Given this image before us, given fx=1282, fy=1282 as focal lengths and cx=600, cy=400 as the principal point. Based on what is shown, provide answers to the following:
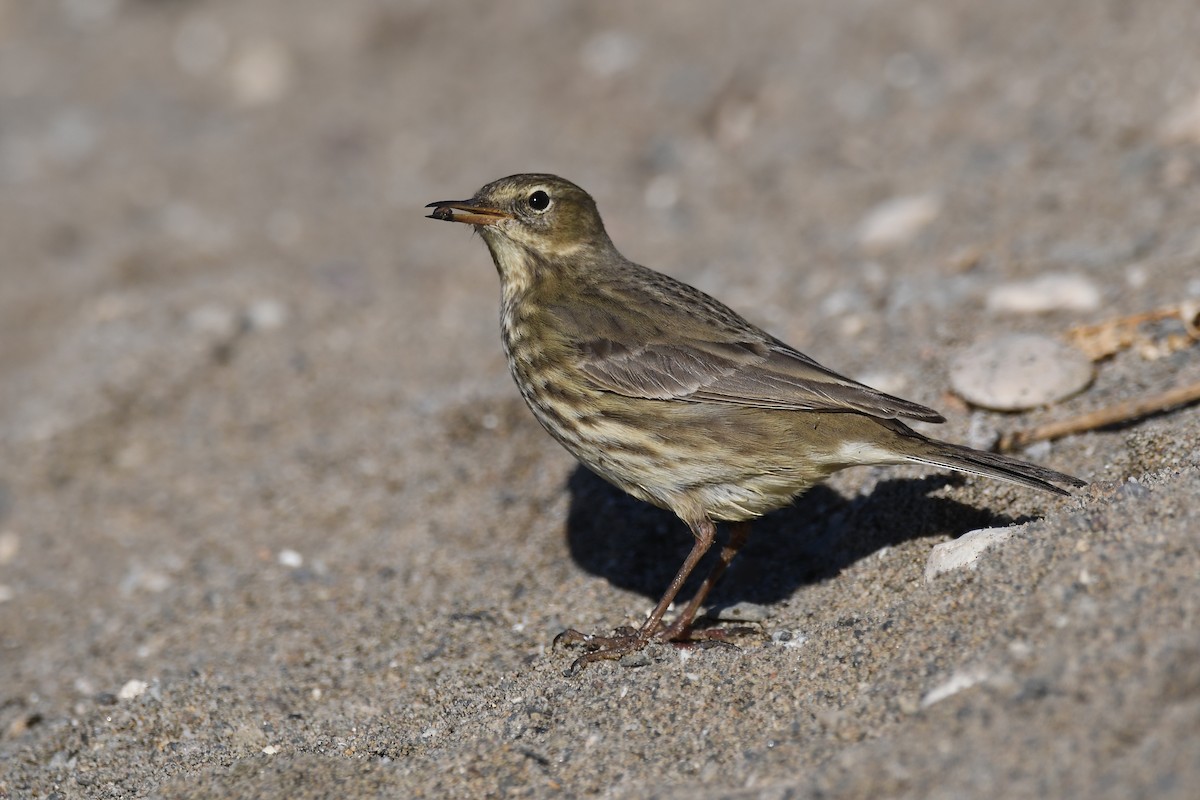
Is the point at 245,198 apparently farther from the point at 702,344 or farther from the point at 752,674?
the point at 752,674

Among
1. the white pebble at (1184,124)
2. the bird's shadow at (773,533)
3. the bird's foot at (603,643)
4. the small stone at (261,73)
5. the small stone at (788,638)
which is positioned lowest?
the bird's foot at (603,643)

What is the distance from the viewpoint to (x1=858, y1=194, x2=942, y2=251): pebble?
7.52 m

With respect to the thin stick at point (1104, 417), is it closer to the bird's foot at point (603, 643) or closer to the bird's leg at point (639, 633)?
the bird's leg at point (639, 633)

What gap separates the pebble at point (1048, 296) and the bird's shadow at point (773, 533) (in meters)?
1.54

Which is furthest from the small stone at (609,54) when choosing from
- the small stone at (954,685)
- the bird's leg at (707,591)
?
the small stone at (954,685)

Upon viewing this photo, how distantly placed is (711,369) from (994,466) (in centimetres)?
106

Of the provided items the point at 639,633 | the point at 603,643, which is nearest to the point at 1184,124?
the point at 639,633

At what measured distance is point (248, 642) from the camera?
17.5 feet

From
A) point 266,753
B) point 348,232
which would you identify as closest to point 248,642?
point 266,753

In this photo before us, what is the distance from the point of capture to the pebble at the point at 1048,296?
19.9ft

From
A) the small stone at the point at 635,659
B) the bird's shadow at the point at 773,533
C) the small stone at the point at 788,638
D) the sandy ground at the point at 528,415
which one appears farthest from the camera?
the bird's shadow at the point at 773,533

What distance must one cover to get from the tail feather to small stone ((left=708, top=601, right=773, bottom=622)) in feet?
2.79

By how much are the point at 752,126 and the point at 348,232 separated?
A: 124 inches

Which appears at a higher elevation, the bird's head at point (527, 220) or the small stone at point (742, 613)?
the bird's head at point (527, 220)
